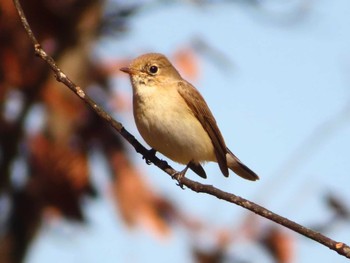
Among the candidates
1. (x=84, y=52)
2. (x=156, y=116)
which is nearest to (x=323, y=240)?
(x=156, y=116)

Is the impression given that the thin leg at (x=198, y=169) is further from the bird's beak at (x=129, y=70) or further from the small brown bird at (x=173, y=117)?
the bird's beak at (x=129, y=70)

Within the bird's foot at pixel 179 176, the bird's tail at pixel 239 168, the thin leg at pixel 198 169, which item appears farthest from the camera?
the bird's tail at pixel 239 168

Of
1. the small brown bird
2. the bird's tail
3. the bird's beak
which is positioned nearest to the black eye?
the small brown bird

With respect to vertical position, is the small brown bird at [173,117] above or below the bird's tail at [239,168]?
below

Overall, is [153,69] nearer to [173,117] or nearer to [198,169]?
[173,117]

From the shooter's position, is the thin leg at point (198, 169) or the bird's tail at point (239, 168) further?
the bird's tail at point (239, 168)

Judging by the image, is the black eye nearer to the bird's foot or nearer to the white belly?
the white belly

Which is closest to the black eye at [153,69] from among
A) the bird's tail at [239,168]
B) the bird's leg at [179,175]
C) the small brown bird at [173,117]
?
the small brown bird at [173,117]
